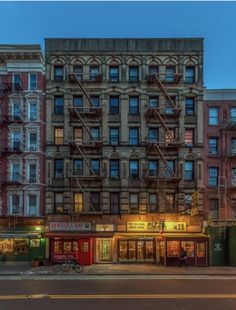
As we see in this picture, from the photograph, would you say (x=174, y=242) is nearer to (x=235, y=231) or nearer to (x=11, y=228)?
(x=235, y=231)

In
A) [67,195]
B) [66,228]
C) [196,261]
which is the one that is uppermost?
[67,195]

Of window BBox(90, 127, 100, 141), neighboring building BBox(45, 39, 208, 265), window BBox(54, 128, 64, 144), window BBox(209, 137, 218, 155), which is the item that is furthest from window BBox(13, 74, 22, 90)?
window BBox(209, 137, 218, 155)

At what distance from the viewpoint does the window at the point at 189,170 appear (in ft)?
135

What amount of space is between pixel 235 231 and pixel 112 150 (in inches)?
503

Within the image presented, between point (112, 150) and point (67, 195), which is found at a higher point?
point (112, 150)

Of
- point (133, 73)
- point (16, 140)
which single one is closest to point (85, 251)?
point (16, 140)

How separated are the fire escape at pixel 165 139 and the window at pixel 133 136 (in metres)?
1.38

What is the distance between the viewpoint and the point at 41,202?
40281 millimetres

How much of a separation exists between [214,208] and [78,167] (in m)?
12.8
